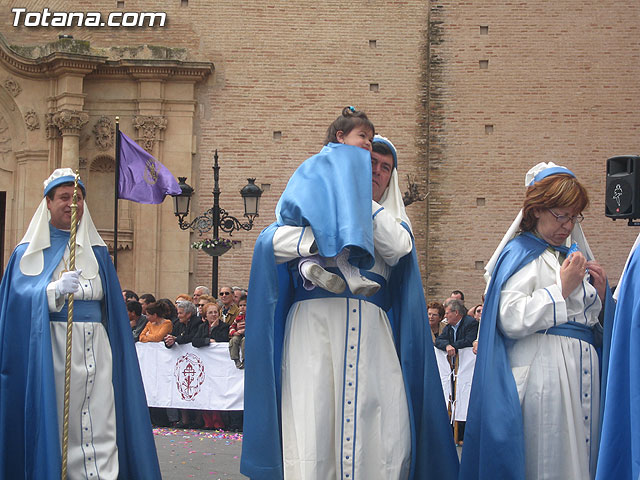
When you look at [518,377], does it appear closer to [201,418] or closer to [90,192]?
[201,418]

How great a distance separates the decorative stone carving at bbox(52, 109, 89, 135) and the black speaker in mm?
16236

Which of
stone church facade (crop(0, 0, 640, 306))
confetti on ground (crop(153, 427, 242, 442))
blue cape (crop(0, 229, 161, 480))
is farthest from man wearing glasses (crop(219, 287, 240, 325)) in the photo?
stone church facade (crop(0, 0, 640, 306))

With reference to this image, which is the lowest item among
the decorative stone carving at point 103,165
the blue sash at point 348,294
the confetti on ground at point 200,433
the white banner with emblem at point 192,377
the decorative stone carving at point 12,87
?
the confetti on ground at point 200,433

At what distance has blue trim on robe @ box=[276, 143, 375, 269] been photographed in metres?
4.80

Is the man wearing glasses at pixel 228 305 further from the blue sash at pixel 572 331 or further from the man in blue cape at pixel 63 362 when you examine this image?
the blue sash at pixel 572 331

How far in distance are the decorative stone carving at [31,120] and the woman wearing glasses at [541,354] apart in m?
17.5

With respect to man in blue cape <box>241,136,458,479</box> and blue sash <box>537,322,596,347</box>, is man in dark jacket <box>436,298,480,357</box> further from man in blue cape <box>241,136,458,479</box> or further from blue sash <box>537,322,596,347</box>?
man in blue cape <box>241,136,458,479</box>

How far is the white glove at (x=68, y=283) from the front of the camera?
608 cm

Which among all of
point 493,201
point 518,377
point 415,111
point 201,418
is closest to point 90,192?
point 415,111

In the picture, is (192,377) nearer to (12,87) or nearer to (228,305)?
(228,305)

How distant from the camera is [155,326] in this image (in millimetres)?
12383

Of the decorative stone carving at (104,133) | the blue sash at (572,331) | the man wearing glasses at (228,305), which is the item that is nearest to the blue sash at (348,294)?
the blue sash at (572,331)

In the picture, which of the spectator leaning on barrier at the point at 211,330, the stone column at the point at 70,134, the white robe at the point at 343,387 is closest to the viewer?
the white robe at the point at 343,387

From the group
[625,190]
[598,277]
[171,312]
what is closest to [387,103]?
[171,312]
